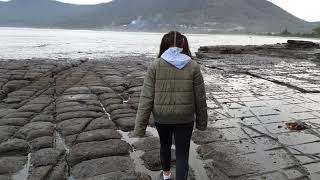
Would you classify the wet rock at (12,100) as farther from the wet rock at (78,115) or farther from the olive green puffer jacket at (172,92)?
the olive green puffer jacket at (172,92)

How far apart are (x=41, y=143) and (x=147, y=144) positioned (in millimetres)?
1795

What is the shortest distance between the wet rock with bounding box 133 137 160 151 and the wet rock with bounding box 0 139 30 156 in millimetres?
1819

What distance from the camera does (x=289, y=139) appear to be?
721 centimetres

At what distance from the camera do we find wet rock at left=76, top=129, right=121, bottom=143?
695cm

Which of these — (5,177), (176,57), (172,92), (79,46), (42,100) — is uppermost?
(176,57)

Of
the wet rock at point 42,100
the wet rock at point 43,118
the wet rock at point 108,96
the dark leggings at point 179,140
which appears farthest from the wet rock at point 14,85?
the dark leggings at point 179,140

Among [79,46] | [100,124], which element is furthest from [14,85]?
[79,46]

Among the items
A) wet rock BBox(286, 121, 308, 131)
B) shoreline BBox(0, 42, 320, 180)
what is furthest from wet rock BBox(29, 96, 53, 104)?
wet rock BBox(286, 121, 308, 131)

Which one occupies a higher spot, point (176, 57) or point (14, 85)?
point (176, 57)

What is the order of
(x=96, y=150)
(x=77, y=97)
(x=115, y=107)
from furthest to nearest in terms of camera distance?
(x=77, y=97) → (x=115, y=107) → (x=96, y=150)

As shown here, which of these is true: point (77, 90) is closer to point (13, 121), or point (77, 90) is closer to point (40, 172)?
point (13, 121)

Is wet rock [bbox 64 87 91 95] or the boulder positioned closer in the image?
the boulder

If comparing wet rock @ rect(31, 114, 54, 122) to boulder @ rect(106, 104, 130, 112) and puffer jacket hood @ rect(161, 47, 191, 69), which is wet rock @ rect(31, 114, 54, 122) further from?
puffer jacket hood @ rect(161, 47, 191, 69)

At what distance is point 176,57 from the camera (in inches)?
172
